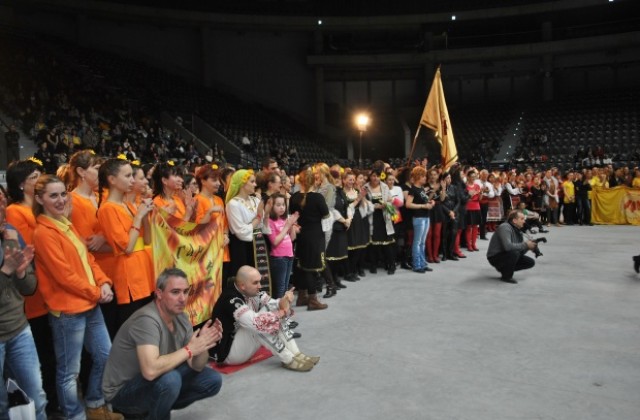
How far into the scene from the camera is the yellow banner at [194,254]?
4059mm

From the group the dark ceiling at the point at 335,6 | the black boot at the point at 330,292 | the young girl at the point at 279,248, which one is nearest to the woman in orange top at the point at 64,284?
the young girl at the point at 279,248

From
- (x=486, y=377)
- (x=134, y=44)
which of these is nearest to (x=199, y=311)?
(x=486, y=377)

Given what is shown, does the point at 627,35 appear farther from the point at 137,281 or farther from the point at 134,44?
Result: the point at 137,281

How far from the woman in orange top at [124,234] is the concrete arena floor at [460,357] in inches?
35.5

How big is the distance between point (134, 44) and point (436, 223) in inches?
872

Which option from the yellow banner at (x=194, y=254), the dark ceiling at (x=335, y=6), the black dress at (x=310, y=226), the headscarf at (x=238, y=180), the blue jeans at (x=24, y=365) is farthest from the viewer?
the dark ceiling at (x=335, y=6)

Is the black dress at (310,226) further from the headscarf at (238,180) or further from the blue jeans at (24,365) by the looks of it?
the blue jeans at (24,365)

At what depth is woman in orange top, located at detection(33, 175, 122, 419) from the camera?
3121 millimetres

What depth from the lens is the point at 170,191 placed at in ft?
15.7

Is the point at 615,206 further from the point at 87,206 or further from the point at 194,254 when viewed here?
the point at 87,206

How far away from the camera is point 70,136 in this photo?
44.2ft

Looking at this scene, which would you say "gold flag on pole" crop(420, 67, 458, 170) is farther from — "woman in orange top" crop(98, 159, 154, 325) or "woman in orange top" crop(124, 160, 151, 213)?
"woman in orange top" crop(98, 159, 154, 325)

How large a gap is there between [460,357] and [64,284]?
→ 3178 mm

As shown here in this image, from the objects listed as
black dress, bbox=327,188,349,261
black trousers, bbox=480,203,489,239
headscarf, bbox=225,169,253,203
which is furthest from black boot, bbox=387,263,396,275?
black trousers, bbox=480,203,489,239
